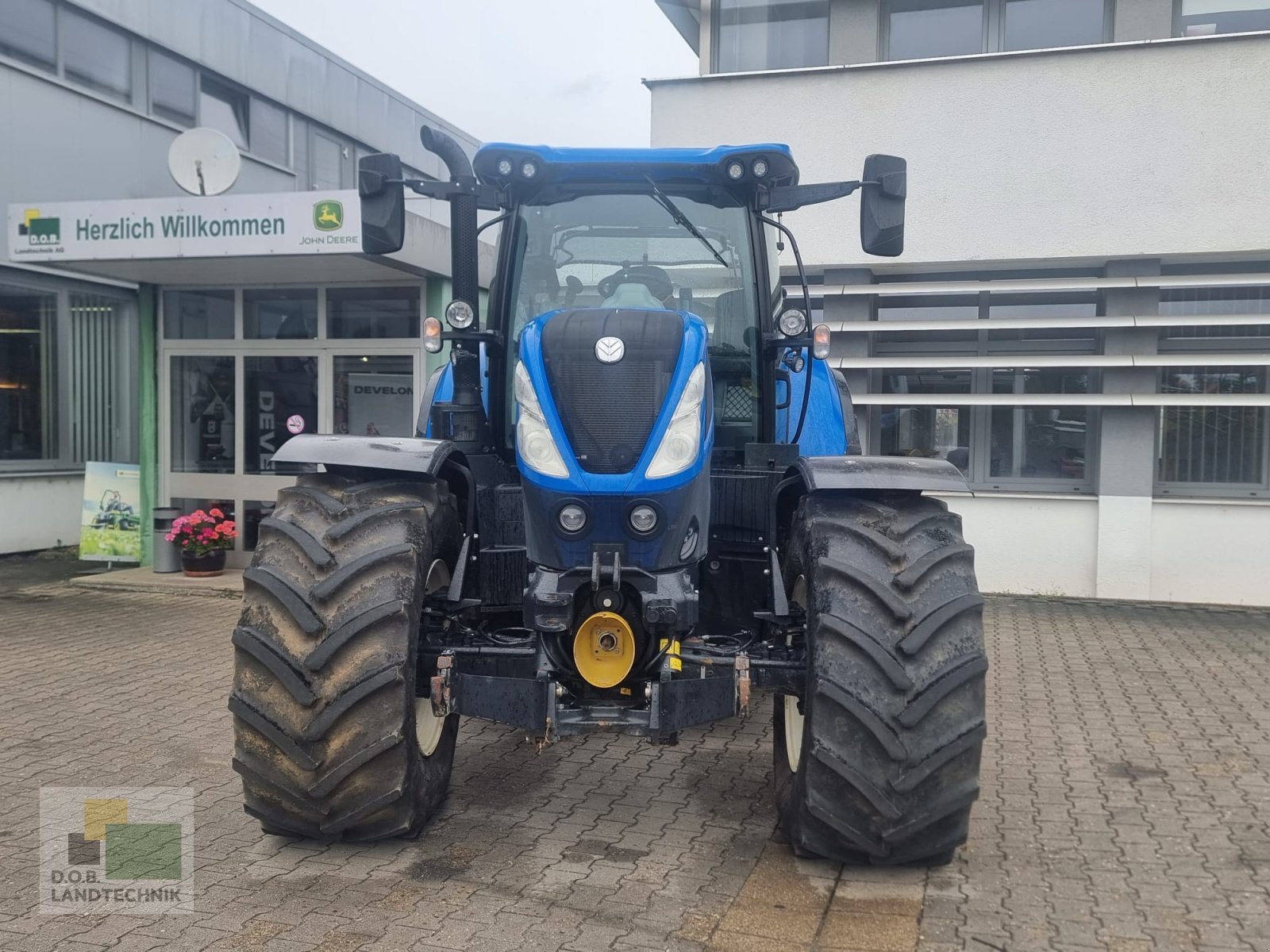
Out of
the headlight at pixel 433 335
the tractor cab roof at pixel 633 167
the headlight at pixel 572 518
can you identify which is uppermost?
the tractor cab roof at pixel 633 167

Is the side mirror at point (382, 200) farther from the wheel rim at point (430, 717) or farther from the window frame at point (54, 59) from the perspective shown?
the window frame at point (54, 59)

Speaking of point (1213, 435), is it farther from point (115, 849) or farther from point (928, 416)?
point (115, 849)

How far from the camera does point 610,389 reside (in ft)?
12.2

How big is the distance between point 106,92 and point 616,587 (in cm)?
1214

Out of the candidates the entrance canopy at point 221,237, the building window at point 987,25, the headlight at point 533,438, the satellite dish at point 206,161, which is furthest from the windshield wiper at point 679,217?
the satellite dish at point 206,161

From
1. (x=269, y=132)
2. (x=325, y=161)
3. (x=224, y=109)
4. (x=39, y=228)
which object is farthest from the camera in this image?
(x=325, y=161)

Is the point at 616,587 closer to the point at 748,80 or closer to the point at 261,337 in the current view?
the point at 748,80

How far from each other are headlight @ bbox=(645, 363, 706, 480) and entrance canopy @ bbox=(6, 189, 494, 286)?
599cm

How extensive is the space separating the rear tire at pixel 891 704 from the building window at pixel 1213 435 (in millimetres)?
7096

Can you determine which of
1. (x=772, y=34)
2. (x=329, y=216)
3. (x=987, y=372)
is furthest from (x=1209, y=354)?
(x=329, y=216)

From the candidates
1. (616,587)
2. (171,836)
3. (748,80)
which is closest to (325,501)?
(616,587)

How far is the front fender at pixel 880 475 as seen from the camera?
12.5 feet

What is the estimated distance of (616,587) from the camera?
3643mm

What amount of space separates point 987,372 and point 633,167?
259 inches
